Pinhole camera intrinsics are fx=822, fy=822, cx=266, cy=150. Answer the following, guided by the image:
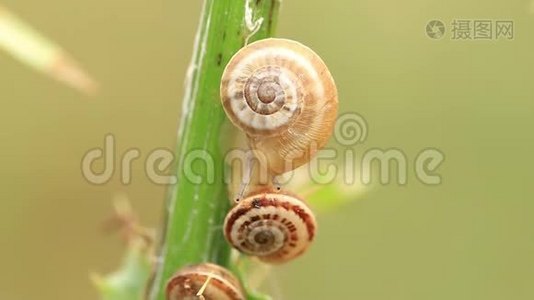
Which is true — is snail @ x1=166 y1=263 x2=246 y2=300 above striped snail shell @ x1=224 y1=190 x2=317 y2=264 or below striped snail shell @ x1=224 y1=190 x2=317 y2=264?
below

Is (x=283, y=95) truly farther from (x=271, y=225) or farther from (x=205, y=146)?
(x=271, y=225)

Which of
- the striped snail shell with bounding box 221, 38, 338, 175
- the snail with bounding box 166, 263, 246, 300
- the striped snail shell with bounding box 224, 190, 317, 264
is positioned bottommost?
the snail with bounding box 166, 263, 246, 300

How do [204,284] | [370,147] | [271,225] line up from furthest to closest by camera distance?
[370,147] < [271,225] < [204,284]

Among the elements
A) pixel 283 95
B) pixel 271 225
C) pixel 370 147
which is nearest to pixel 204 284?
pixel 271 225

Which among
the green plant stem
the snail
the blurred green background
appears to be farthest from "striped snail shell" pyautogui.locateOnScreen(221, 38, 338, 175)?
the blurred green background

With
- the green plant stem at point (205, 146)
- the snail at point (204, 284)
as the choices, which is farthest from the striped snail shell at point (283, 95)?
the snail at point (204, 284)

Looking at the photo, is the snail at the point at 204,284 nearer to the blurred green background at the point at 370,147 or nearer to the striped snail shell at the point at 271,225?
the striped snail shell at the point at 271,225

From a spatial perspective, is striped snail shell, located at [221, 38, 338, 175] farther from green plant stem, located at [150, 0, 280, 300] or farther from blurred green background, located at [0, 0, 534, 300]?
blurred green background, located at [0, 0, 534, 300]
